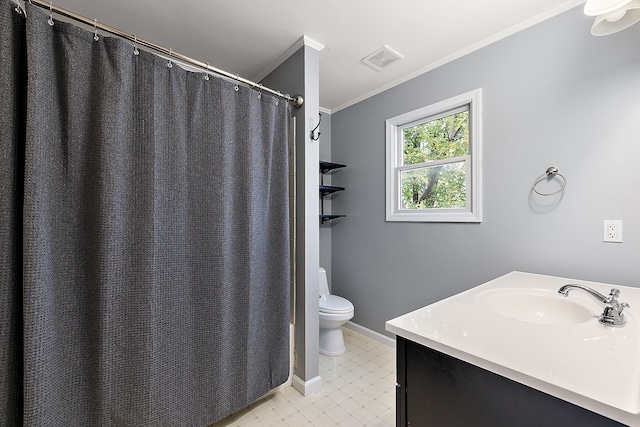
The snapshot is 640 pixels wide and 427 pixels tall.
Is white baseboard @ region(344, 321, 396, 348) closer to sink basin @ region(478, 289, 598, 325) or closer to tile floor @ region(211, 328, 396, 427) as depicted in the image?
tile floor @ region(211, 328, 396, 427)

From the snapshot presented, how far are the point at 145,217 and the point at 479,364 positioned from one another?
4.36 ft

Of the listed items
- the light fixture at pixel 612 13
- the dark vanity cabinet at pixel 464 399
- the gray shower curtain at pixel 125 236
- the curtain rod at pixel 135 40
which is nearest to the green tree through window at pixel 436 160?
the light fixture at pixel 612 13

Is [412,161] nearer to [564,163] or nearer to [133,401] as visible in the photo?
[564,163]

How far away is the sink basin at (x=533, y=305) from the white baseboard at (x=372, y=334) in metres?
1.30

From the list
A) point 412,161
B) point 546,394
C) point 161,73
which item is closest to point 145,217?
point 161,73

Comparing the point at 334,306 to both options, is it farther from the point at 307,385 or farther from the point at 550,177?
the point at 550,177

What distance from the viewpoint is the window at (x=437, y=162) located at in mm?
1840

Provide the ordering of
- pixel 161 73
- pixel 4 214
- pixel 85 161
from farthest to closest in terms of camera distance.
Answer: pixel 161 73 < pixel 85 161 < pixel 4 214

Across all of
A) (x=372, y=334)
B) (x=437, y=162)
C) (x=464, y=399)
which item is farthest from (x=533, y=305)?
(x=372, y=334)

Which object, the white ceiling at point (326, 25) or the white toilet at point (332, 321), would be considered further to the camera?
the white toilet at point (332, 321)

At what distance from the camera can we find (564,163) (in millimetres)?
1460

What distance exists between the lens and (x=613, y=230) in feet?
4.33

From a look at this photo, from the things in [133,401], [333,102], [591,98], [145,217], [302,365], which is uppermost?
[333,102]

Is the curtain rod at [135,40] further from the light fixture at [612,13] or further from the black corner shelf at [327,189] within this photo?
the light fixture at [612,13]
